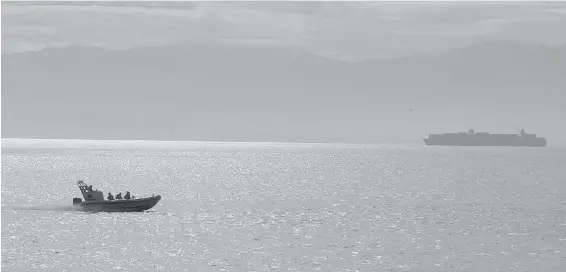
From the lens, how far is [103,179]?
171000mm

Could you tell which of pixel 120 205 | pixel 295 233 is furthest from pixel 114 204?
pixel 295 233

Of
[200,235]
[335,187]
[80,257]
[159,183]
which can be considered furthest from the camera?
[159,183]

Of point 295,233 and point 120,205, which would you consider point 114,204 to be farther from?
point 295,233

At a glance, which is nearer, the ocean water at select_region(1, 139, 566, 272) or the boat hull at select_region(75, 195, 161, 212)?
the ocean water at select_region(1, 139, 566, 272)

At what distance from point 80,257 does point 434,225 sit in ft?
110

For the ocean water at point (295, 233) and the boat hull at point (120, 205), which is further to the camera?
the boat hull at point (120, 205)

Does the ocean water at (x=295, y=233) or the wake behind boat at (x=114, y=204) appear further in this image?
the wake behind boat at (x=114, y=204)

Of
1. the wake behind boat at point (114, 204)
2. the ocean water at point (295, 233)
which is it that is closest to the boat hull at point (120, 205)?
the wake behind boat at point (114, 204)

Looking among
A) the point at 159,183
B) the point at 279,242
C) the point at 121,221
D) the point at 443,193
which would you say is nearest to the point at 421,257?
the point at 279,242

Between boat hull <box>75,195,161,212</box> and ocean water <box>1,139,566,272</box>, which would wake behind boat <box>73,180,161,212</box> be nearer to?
boat hull <box>75,195,161,212</box>

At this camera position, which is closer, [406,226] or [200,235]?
[200,235]

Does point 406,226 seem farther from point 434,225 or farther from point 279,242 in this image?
point 279,242

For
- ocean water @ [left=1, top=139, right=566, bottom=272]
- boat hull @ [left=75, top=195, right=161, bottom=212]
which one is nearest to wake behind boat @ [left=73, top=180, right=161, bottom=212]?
boat hull @ [left=75, top=195, right=161, bottom=212]

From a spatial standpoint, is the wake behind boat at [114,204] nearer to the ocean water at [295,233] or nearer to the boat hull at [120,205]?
the boat hull at [120,205]
